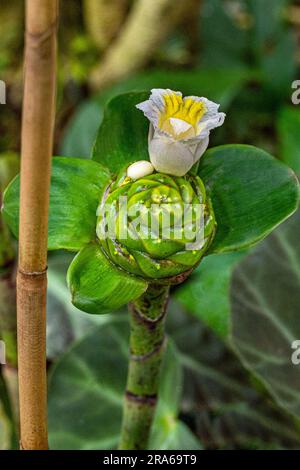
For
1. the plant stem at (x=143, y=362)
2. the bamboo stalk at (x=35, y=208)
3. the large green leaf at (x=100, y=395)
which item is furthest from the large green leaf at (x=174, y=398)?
the bamboo stalk at (x=35, y=208)

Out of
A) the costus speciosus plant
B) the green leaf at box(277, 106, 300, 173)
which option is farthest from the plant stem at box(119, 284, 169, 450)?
the green leaf at box(277, 106, 300, 173)

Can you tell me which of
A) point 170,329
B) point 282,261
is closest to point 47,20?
point 282,261

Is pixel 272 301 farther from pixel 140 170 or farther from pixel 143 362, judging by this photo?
pixel 140 170

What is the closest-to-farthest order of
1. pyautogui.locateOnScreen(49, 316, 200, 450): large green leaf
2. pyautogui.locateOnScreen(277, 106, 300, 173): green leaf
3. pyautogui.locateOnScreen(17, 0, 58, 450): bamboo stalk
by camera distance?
1. pyautogui.locateOnScreen(17, 0, 58, 450): bamboo stalk
2. pyautogui.locateOnScreen(49, 316, 200, 450): large green leaf
3. pyautogui.locateOnScreen(277, 106, 300, 173): green leaf

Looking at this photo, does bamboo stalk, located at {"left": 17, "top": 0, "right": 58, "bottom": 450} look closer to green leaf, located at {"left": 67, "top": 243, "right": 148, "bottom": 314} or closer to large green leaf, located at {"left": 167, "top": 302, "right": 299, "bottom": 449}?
green leaf, located at {"left": 67, "top": 243, "right": 148, "bottom": 314}

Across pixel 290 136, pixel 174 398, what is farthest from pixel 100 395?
pixel 290 136

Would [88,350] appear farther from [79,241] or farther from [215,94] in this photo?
[215,94]
